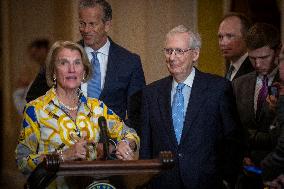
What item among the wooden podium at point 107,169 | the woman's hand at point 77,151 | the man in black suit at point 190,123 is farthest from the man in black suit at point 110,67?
the wooden podium at point 107,169

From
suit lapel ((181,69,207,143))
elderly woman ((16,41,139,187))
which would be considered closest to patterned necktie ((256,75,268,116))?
suit lapel ((181,69,207,143))

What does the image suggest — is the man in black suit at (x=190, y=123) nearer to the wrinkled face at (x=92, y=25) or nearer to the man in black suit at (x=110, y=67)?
the man in black suit at (x=110, y=67)

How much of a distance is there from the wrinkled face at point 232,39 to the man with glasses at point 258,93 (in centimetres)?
50

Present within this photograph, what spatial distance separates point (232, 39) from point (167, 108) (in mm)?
1191

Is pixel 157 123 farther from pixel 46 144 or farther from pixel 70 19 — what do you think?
pixel 70 19

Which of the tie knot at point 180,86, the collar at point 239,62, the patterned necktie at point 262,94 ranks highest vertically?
the collar at point 239,62

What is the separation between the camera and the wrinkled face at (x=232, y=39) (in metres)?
5.22

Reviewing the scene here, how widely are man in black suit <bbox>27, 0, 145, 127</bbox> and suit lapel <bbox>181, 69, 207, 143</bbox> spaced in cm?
53

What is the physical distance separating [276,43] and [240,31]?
0.74 m

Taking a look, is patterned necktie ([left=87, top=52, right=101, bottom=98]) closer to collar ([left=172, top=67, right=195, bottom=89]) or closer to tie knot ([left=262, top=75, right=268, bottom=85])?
collar ([left=172, top=67, right=195, bottom=89])

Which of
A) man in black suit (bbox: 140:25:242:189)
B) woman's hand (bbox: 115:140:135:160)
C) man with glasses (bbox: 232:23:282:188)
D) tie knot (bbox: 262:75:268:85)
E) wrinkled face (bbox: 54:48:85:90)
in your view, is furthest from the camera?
tie knot (bbox: 262:75:268:85)

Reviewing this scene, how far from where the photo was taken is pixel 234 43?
525cm

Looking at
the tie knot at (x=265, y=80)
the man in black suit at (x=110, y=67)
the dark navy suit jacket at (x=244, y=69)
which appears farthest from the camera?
the dark navy suit jacket at (x=244, y=69)

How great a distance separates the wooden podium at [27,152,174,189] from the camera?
327cm
